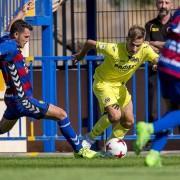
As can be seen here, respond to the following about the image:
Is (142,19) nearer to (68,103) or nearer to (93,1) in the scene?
(93,1)

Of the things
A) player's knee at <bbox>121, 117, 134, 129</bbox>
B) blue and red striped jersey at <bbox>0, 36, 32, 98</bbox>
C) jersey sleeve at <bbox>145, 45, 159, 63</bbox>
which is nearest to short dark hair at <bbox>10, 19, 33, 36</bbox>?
blue and red striped jersey at <bbox>0, 36, 32, 98</bbox>

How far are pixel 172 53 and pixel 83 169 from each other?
1.53m

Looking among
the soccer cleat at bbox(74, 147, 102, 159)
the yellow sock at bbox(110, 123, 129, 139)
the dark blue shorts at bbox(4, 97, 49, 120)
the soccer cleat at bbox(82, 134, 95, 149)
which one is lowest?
the soccer cleat at bbox(74, 147, 102, 159)

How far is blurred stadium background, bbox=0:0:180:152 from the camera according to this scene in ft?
45.9

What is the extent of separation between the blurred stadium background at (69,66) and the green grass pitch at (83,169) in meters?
1.45

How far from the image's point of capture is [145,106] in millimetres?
14266

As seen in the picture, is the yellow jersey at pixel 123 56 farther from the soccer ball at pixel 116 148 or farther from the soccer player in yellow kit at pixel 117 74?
the soccer ball at pixel 116 148

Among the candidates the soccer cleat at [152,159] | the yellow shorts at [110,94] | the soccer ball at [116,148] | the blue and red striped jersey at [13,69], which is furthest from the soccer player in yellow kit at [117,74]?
the soccer cleat at [152,159]

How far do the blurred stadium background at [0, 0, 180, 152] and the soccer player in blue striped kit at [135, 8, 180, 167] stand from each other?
2.68m

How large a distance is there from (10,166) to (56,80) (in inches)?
142

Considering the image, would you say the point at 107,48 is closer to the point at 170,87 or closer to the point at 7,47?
the point at 7,47

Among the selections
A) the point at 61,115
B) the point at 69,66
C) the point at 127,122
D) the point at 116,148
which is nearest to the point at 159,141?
the point at 116,148

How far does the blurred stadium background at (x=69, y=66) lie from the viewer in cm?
1400

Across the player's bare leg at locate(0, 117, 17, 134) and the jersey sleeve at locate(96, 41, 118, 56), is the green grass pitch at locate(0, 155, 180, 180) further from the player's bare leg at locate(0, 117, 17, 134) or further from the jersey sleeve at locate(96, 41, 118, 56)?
the jersey sleeve at locate(96, 41, 118, 56)
